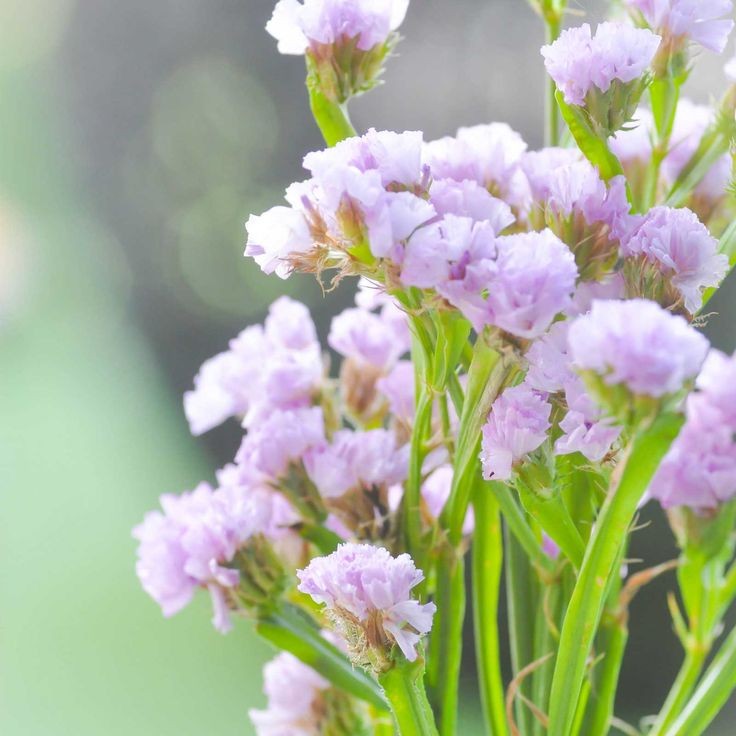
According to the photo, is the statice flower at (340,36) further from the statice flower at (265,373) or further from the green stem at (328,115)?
the statice flower at (265,373)

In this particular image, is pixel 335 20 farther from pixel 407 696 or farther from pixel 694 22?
pixel 407 696

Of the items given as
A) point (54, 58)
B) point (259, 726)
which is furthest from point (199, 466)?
point (259, 726)

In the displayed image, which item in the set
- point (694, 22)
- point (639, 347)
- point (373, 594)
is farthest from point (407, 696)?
point (694, 22)

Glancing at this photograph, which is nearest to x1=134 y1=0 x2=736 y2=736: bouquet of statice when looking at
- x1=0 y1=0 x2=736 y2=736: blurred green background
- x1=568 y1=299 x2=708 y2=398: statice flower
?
x1=568 y1=299 x2=708 y2=398: statice flower

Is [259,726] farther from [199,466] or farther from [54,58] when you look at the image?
[54,58]

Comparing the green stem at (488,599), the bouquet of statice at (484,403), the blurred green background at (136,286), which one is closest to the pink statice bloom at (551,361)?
the bouquet of statice at (484,403)
